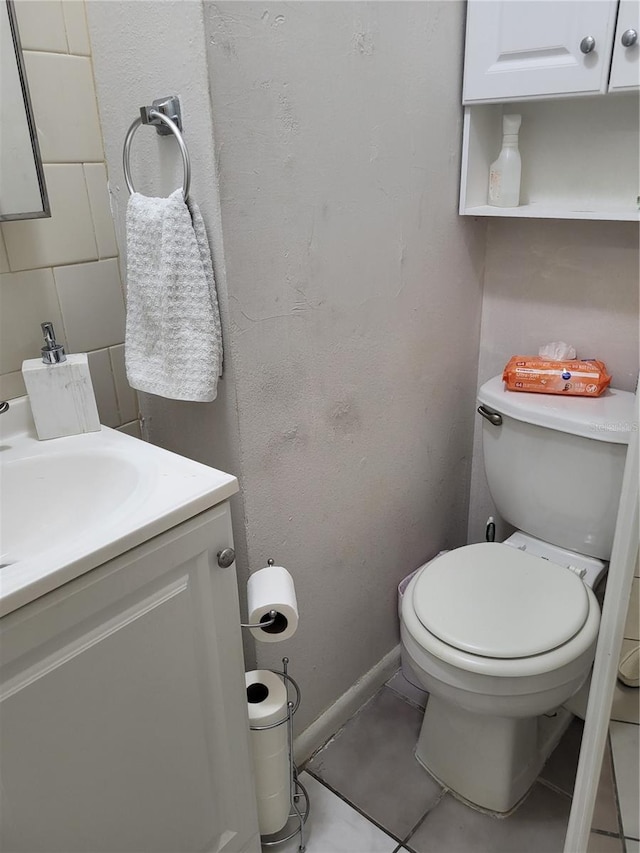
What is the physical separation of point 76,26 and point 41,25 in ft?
0.20

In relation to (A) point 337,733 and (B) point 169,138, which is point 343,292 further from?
(A) point 337,733

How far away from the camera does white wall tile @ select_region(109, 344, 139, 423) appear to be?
4.10ft

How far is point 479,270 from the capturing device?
1.58 meters

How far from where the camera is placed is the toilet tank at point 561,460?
131 centimetres

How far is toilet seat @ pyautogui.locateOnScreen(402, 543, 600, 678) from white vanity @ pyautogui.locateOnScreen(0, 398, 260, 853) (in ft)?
1.20

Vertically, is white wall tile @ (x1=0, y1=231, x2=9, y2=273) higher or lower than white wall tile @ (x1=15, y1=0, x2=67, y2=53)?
lower

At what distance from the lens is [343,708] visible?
154 centimetres

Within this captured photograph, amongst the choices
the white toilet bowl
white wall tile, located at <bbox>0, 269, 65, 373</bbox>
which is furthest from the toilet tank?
white wall tile, located at <bbox>0, 269, 65, 373</bbox>

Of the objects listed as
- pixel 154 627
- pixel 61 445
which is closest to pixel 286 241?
pixel 61 445

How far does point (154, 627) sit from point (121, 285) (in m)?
0.66

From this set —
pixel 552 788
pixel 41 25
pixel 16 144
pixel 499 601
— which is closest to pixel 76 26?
pixel 41 25

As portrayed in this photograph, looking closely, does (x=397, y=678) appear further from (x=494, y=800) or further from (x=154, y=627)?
(x=154, y=627)

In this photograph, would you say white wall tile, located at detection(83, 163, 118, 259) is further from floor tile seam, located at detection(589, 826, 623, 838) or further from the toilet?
floor tile seam, located at detection(589, 826, 623, 838)

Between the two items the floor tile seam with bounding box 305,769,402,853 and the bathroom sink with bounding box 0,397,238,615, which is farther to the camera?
the floor tile seam with bounding box 305,769,402,853
